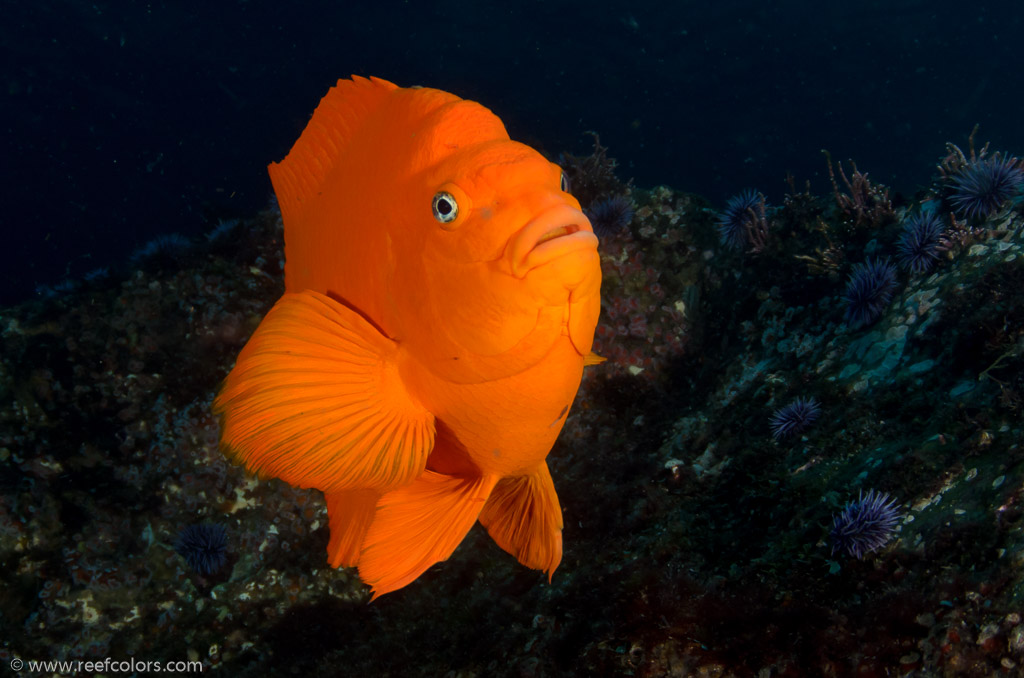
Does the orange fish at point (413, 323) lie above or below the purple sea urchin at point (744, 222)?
below

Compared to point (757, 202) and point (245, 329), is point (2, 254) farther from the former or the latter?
point (757, 202)

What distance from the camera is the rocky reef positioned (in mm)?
2252

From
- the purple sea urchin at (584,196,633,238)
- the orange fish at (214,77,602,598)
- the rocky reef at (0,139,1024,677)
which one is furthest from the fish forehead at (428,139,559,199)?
the purple sea urchin at (584,196,633,238)

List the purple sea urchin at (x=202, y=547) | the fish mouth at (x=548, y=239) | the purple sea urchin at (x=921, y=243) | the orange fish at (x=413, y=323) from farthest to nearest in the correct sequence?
the purple sea urchin at (x=202, y=547), the purple sea urchin at (x=921, y=243), the orange fish at (x=413, y=323), the fish mouth at (x=548, y=239)

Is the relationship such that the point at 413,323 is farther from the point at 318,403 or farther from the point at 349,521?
Result: the point at 349,521

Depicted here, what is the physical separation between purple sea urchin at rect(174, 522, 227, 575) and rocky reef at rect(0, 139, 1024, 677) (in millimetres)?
16

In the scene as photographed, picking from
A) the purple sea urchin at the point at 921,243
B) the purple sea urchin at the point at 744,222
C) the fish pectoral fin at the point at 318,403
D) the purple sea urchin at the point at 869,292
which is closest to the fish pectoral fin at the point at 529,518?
the fish pectoral fin at the point at 318,403

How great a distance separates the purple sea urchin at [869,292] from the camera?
3.78 m

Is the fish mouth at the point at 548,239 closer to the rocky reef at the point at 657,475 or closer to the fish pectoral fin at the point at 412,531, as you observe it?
the fish pectoral fin at the point at 412,531

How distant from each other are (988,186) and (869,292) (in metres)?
1.17

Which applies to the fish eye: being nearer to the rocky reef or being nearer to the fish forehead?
the fish forehead

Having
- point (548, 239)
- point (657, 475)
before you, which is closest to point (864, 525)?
point (657, 475)

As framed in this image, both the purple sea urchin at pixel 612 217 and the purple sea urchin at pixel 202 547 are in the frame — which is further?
the purple sea urchin at pixel 612 217

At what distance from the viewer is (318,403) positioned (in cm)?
159
